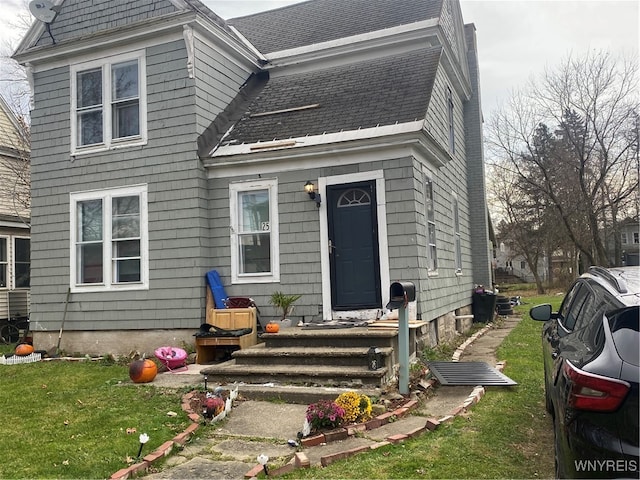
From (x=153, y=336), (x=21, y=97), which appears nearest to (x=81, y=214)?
(x=153, y=336)

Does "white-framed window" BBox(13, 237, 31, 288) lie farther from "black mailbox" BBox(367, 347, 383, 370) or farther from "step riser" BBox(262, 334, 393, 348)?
"black mailbox" BBox(367, 347, 383, 370)

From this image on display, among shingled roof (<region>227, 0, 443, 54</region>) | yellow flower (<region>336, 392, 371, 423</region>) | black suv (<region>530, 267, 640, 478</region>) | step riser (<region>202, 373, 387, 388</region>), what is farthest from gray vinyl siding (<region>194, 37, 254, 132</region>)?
black suv (<region>530, 267, 640, 478</region>)

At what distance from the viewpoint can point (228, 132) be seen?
10016 millimetres

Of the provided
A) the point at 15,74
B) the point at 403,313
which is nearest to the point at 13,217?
the point at 15,74

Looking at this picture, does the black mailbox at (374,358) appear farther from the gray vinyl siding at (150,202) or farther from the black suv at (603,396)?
the gray vinyl siding at (150,202)

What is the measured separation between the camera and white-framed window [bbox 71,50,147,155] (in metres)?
9.89

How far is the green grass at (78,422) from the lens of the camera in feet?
14.3

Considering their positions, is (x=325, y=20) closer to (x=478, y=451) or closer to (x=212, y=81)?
(x=212, y=81)

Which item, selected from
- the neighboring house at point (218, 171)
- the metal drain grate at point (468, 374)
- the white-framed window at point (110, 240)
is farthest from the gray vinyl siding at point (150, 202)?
the metal drain grate at point (468, 374)

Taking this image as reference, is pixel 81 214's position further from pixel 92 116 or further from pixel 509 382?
pixel 509 382

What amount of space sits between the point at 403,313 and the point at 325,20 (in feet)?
29.1

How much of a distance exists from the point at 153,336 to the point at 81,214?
113 inches

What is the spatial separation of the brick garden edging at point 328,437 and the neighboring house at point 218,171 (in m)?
3.18

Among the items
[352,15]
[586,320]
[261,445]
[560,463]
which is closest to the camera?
[560,463]
